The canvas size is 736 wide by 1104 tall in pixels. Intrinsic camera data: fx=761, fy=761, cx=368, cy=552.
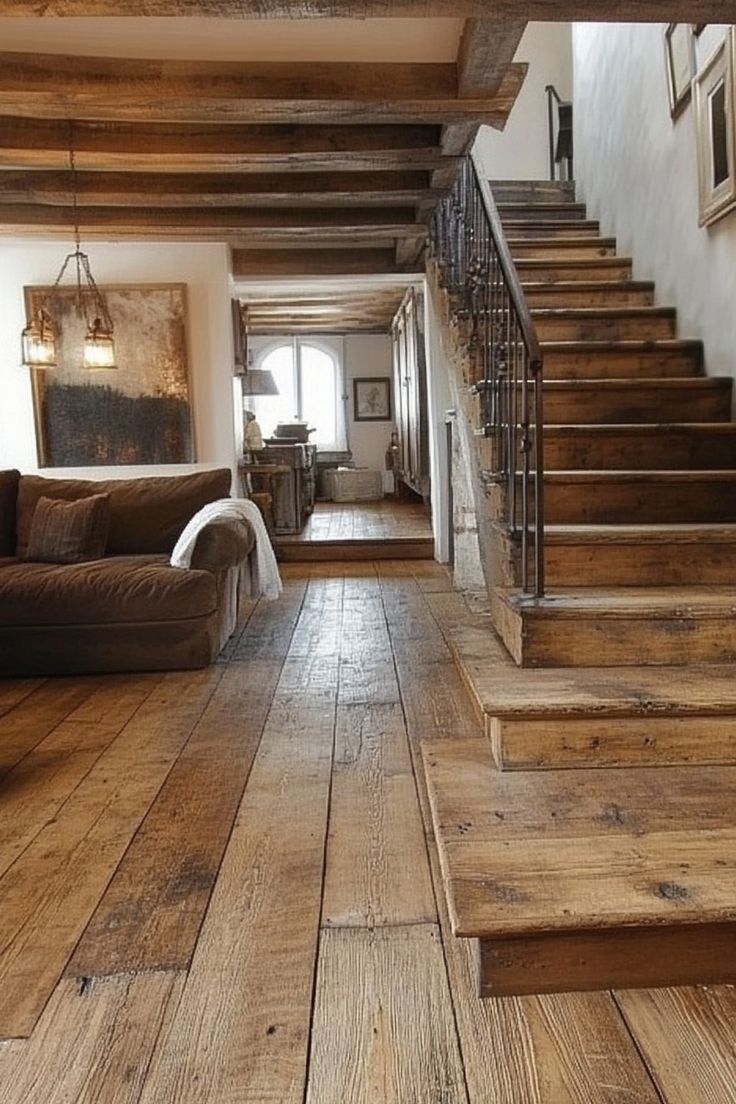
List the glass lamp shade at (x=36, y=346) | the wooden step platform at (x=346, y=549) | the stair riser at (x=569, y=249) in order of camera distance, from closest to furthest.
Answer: the glass lamp shade at (x=36, y=346)
the stair riser at (x=569, y=249)
the wooden step platform at (x=346, y=549)

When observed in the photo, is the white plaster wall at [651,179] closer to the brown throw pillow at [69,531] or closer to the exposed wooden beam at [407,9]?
the exposed wooden beam at [407,9]

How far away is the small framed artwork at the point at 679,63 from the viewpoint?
3600 millimetres

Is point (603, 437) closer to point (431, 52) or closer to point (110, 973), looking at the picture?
point (431, 52)

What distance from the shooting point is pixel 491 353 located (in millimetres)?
3156

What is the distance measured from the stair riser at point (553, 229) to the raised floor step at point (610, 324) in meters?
1.33

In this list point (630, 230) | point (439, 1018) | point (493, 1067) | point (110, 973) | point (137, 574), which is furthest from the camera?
point (630, 230)

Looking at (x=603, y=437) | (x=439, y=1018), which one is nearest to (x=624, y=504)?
(x=603, y=437)

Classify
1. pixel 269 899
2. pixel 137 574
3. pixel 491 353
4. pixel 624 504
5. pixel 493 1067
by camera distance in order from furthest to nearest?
pixel 137 574 → pixel 491 353 → pixel 624 504 → pixel 269 899 → pixel 493 1067

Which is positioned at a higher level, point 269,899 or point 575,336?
point 575,336

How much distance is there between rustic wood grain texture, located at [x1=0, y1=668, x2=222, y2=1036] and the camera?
4.75 ft

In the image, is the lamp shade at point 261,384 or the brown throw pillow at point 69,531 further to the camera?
the lamp shade at point 261,384

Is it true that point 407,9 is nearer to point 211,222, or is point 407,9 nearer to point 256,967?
point 256,967

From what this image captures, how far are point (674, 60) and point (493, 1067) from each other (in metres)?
4.37

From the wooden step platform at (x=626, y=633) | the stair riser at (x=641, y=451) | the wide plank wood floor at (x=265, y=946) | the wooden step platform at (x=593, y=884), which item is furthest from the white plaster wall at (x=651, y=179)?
the wooden step platform at (x=593, y=884)
